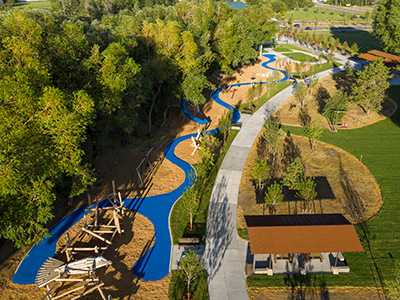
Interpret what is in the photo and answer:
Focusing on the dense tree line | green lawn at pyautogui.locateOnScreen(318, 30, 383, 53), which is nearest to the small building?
the dense tree line

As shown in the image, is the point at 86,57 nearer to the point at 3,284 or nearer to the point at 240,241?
the point at 3,284

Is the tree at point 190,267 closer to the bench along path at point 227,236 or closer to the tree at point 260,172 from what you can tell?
the bench along path at point 227,236

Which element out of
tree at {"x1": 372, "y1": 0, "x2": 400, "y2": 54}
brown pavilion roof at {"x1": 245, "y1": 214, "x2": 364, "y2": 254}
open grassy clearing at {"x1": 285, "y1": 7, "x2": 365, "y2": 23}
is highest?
tree at {"x1": 372, "y1": 0, "x2": 400, "y2": 54}

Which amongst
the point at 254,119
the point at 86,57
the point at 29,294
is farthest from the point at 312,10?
the point at 29,294

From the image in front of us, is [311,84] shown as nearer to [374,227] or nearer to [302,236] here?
[374,227]

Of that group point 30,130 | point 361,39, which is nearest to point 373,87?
point 30,130

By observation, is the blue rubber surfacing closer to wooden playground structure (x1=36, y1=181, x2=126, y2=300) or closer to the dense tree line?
wooden playground structure (x1=36, y1=181, x2=126, y2=300)
